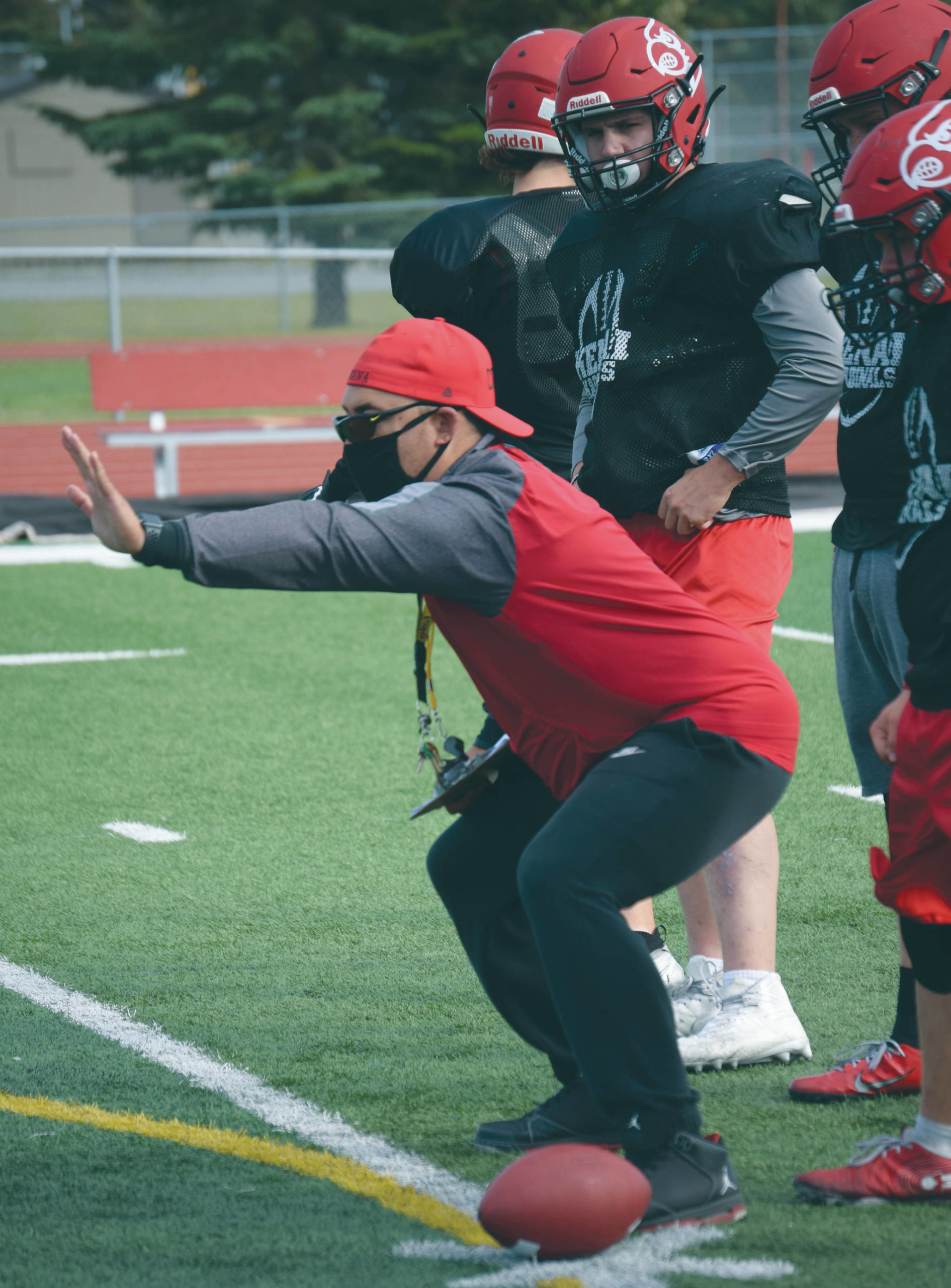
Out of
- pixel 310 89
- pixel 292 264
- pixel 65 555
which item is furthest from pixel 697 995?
pixel 310 89

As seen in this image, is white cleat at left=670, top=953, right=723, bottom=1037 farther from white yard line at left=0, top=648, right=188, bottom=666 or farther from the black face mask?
white yard line at left=0, top=648, right=188, bottom=666

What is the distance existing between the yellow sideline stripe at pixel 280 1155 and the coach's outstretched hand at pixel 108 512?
130 cm

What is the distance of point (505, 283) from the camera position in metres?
4.38

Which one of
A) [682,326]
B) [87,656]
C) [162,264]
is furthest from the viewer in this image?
[162,264]

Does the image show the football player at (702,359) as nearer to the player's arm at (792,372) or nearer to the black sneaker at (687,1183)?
the player's arm at (792,372)

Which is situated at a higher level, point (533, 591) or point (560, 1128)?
point (533, 591)

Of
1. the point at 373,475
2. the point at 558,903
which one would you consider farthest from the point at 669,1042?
the point at 373,475

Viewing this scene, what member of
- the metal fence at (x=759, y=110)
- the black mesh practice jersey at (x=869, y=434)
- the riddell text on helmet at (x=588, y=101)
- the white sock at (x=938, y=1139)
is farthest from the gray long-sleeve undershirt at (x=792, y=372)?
the metal fence at (x=759, y=110)

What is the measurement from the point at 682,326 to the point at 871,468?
0.61m

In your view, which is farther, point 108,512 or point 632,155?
point 632,155

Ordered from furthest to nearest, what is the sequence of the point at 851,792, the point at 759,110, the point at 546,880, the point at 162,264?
the point at 162,264
the point at 759,110
the point at 851,792
the point at 546,880

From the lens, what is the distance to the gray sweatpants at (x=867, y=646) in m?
3.52

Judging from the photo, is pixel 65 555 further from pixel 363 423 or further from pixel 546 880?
pixel 546 880

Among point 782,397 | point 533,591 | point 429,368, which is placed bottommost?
point 533,591
